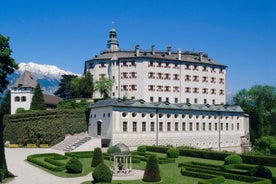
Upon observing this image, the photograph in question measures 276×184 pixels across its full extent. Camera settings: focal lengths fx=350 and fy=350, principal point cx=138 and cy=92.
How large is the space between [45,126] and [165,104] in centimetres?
1757

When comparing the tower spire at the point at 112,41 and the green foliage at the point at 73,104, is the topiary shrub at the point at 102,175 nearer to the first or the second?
the green foliage at the point at 73,104

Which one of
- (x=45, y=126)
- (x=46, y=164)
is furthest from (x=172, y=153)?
(x=45, y=126)

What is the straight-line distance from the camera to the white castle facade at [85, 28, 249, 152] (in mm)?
47844

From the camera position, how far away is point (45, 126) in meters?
50.0

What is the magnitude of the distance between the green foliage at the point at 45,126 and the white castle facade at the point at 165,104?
2377 millimetres

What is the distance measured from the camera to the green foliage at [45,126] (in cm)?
4909

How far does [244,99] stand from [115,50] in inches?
1336

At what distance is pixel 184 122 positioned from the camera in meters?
53.1

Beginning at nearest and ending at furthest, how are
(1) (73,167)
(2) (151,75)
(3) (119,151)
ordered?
1. (1) (73,167)
2. (3) (119,151)
3. (2) (151,75)

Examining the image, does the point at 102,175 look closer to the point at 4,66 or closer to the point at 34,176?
the point at 34,176

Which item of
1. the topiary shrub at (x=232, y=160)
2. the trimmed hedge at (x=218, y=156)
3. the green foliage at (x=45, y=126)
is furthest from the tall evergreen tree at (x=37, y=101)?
the topiary shrub at (x=232, y=160)

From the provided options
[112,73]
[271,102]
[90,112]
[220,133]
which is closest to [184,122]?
[220,133]

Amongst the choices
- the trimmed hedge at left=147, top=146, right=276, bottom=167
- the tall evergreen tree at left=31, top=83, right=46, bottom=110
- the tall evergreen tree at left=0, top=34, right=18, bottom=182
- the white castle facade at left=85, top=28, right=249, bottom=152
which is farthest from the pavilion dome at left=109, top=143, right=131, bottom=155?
the tall evergreen tree at left=31, top=83, right=46, bottom=110

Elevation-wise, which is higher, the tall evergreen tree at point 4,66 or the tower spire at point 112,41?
the tower spire at point 112,41
